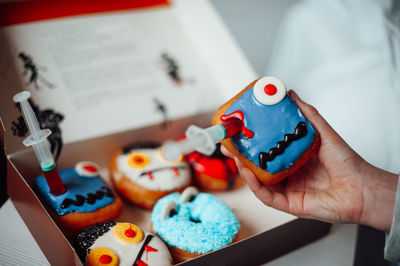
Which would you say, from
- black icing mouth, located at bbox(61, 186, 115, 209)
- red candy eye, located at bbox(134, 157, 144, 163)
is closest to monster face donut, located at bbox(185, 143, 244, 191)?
red candy eye, located at bbox(134, 157, 144, 163)

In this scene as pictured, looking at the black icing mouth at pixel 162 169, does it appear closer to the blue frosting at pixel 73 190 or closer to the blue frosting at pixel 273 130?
the blue frosting at pixel 73 190

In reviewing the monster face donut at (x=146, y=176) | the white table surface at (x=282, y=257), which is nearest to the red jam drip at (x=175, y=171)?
the monster face donut at (x=146, y=176)

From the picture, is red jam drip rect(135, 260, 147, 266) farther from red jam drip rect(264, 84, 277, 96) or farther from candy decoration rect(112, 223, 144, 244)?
red jam drip rect(264, 84, 277, 96)

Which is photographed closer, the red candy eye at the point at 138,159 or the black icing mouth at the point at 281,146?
the black icing mouth at the point at 281,146

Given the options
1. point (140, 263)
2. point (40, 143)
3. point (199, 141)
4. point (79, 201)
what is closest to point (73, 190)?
point (79, 201)

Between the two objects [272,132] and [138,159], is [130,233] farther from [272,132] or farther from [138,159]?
[272,132]

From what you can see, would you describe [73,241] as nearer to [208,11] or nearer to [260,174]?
[260,174]

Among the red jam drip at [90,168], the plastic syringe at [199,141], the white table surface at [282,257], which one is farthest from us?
the red jam drip at [90,168]
